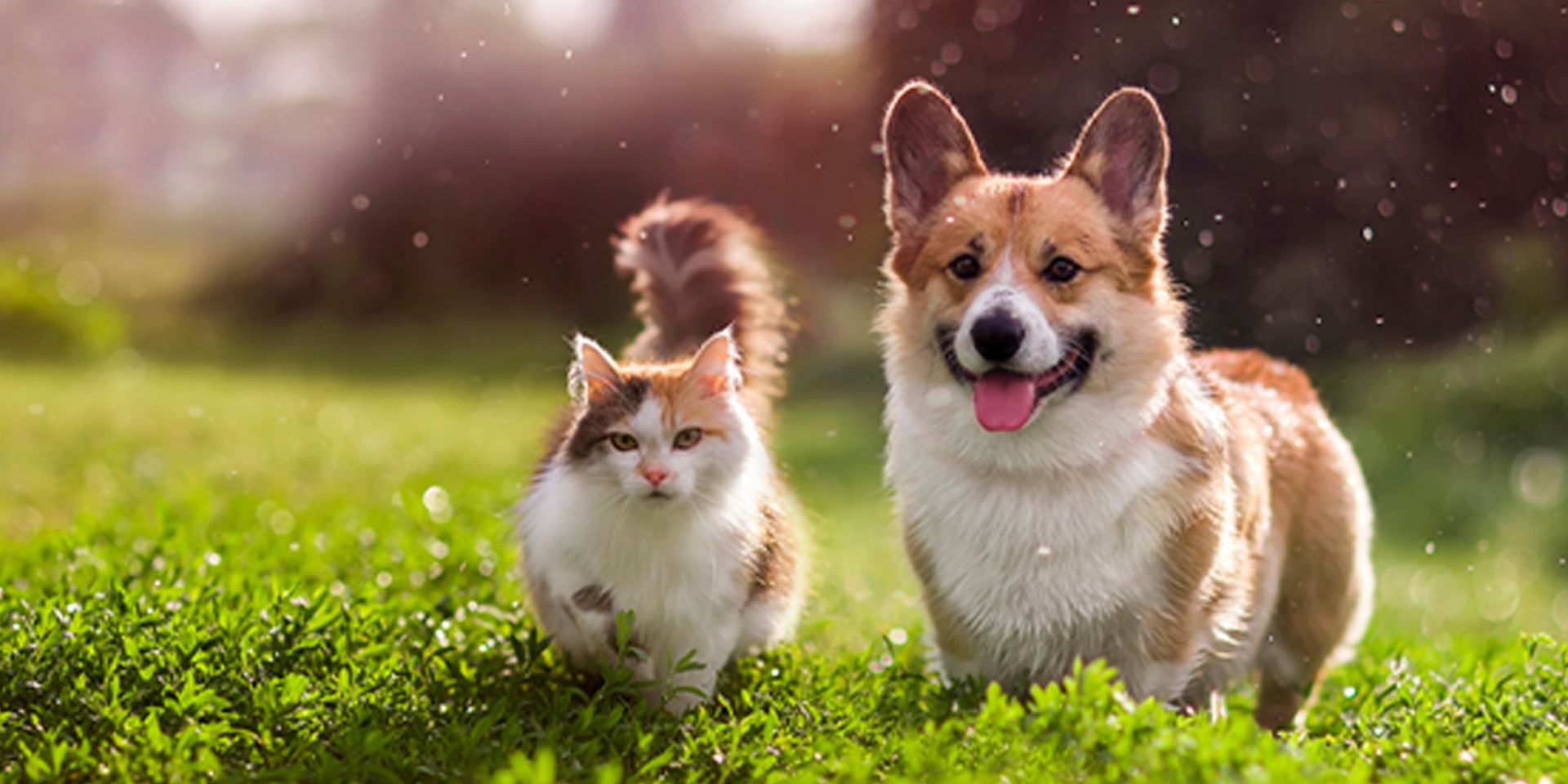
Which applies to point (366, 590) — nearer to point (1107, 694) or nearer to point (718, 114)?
point (1107, 694)

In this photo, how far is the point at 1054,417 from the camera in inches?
153

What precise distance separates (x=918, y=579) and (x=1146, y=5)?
7804mm

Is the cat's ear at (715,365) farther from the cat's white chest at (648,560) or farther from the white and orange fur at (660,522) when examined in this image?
the cat's white chest at (648,560)

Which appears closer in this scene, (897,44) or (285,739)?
Result: (285,739)

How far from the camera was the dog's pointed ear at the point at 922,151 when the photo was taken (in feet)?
A: 13.6

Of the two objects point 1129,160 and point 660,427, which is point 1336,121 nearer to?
point 1129,160

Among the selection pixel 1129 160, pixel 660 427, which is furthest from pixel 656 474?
pixel 1129 160

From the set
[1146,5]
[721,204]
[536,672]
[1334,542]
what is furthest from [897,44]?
[536,672]

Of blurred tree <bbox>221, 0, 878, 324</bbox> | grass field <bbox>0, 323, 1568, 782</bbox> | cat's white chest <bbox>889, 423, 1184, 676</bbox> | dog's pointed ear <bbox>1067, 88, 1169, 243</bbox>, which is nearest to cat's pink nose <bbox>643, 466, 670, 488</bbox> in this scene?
grass field <bbox>0, 323, 1568, 782</bbox>

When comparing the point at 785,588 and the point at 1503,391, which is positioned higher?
the point at 785,588

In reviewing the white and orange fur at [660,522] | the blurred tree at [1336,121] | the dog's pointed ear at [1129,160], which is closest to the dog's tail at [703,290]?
the white and orange fur at [660,522]

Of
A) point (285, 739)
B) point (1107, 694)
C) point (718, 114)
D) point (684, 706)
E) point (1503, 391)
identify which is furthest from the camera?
Answer: point (718, 114)

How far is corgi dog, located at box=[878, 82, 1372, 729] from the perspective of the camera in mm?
3832

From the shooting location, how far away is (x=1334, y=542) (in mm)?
5078
